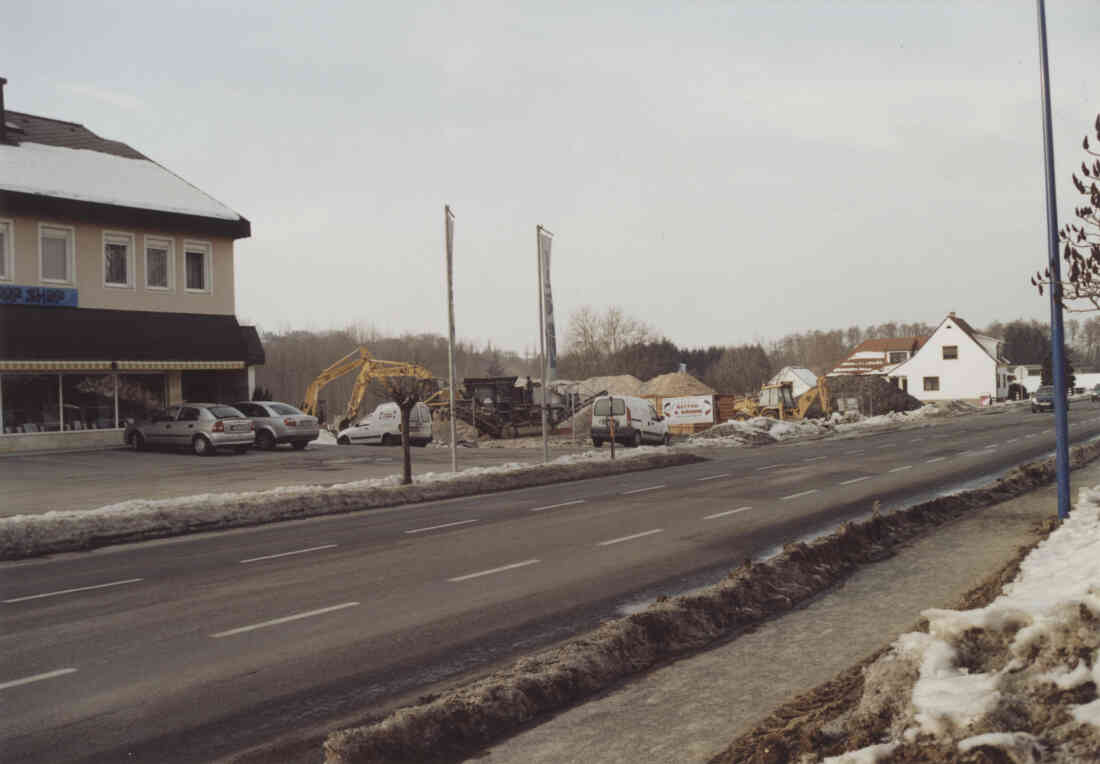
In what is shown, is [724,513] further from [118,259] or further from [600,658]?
[118,259]

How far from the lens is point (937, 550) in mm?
11133

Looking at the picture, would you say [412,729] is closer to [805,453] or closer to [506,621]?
[506,621]

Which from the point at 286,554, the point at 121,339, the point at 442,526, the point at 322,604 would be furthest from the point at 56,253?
the point at 322,604

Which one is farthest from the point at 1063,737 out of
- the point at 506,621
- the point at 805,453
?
the point at 805,453

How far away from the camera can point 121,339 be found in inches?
1179

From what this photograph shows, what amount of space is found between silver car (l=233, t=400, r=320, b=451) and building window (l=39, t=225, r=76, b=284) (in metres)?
6.69

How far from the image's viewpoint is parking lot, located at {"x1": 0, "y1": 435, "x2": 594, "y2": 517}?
770 inches

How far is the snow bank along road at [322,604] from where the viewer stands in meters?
6.02

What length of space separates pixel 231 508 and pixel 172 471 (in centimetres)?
885

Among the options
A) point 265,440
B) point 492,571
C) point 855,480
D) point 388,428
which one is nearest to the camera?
Result: point 492,571

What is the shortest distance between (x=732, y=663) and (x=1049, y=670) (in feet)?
8.89

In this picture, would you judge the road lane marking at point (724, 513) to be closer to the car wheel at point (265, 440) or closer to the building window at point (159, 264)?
the car wheel at point (265, 440)

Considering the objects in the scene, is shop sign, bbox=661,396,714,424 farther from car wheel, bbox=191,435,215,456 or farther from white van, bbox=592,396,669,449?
car wheel, bbox=191,435,215,456

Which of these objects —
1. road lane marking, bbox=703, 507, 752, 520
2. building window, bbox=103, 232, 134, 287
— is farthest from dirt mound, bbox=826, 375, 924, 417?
road lane marking, bbox=703, 507, 752, 520
